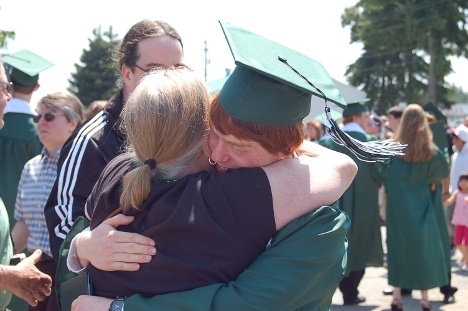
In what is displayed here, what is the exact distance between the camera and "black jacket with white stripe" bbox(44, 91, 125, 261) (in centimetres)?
284

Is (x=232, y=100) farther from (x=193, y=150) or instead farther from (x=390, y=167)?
(x=390, y=167)

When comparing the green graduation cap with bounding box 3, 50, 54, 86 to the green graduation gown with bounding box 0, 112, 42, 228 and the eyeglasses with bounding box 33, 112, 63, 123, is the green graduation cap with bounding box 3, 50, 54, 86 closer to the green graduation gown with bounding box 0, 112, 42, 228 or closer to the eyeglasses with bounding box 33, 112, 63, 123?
the green graduation gown with bounding box 0, 112, 42, 228

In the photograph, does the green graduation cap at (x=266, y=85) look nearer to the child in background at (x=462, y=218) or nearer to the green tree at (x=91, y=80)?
the child in background at (x=462, y=218)

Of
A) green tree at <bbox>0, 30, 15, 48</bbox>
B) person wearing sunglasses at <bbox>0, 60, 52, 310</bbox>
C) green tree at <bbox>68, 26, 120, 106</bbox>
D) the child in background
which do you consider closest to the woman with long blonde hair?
the child in background

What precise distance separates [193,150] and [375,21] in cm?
Result: 4625

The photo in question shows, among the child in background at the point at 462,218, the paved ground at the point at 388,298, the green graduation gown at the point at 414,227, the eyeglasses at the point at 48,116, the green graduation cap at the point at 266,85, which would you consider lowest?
the paved ground at the point at 388,298

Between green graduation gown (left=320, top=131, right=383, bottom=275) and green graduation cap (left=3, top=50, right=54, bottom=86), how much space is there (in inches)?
125

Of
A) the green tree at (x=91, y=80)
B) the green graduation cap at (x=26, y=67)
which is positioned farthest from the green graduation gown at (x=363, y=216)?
the green tree at (x=91, y=80)

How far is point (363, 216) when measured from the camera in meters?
7.72

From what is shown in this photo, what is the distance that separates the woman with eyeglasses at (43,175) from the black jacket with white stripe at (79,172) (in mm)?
1084

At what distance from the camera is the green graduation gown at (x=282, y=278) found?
181 cm

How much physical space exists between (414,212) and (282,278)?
19.0ft

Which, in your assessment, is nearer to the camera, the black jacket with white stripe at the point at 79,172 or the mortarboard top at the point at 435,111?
the black jacket with white stripe at the point at 79,172

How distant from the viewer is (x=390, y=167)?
7301 mm
